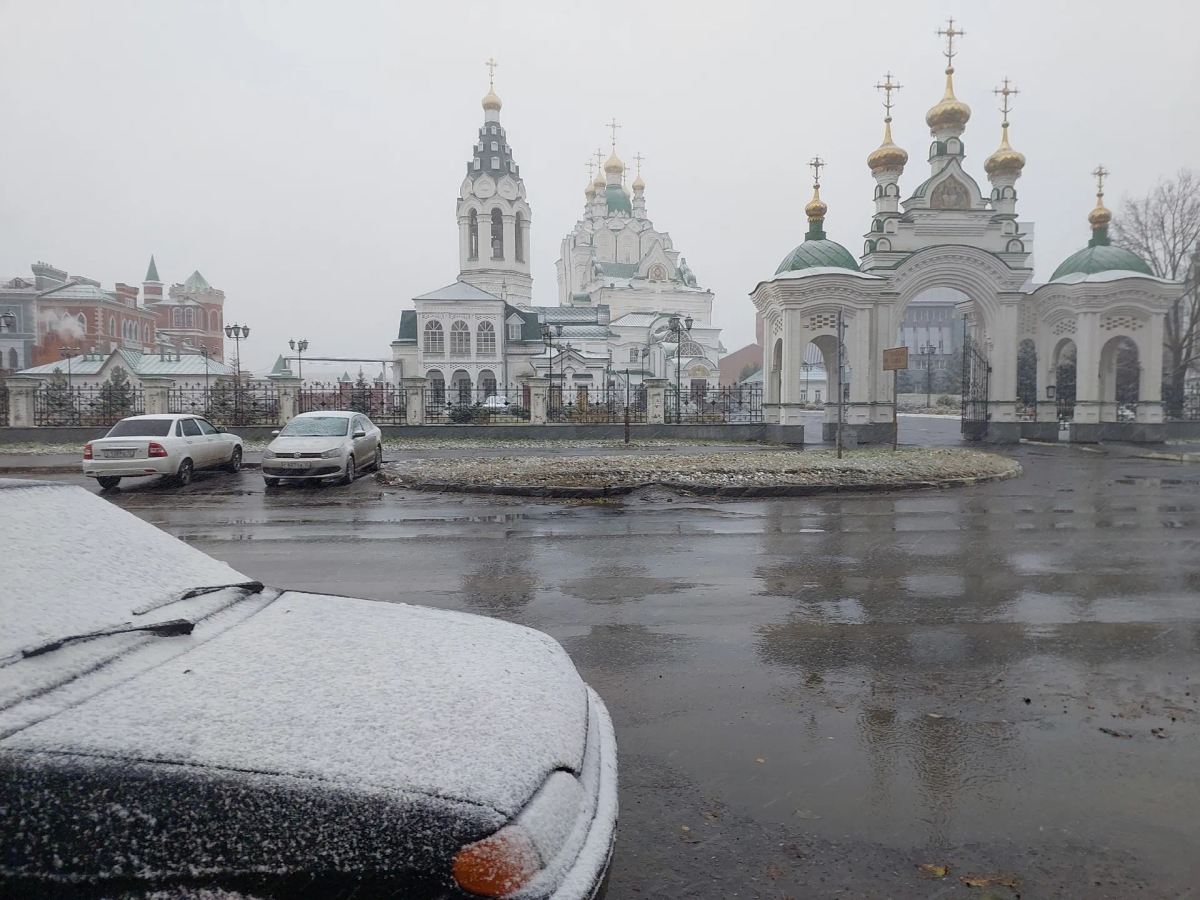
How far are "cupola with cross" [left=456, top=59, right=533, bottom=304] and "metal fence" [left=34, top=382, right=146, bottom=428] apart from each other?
144 ft

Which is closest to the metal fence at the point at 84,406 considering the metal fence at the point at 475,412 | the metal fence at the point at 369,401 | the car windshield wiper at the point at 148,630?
the metal fence at the point at 369,401

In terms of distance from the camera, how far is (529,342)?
62.6 metres

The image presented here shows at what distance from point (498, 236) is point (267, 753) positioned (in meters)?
73.6

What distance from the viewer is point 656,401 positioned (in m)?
29.1

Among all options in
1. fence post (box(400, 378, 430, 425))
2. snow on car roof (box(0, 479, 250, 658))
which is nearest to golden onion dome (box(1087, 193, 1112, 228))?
fence post (box(400, 378, 430, 425))

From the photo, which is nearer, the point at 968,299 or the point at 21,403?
the point at 21,403

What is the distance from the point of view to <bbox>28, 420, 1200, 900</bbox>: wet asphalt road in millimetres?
2975

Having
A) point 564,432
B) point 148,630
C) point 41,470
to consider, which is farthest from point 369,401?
point 148,630

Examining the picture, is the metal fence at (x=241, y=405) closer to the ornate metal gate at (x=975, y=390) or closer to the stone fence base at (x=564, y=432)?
the stone fence base at (x=564, y=432)

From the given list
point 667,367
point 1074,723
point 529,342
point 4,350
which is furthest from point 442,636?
point 4,350

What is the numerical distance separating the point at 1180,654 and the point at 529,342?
5887cm

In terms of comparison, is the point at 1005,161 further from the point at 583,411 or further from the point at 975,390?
the point at 583,411

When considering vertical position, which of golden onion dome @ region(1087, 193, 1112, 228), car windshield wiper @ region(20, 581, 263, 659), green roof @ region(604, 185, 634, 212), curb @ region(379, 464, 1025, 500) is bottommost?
curb @ region(379, 464, 1025, 500)

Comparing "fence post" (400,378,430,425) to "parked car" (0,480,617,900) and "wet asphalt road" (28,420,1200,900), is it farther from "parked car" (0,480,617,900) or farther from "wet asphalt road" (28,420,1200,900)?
"parked car" (0,480,617,900)
